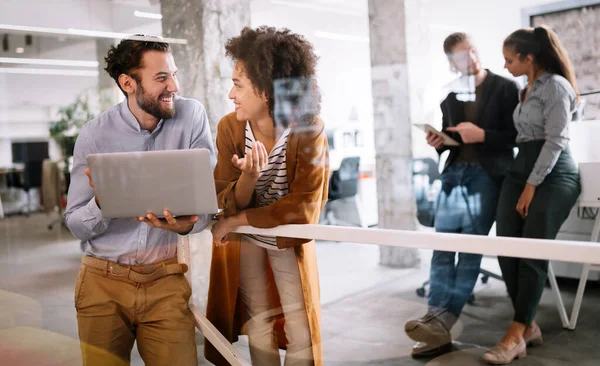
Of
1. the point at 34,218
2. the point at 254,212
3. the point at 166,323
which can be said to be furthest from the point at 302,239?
the point at 34,218

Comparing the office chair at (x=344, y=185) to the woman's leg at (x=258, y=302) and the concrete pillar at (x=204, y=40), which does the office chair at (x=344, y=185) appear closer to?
Result: the woman's leg at (x=258, y=302)

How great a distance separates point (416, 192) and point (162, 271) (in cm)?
72

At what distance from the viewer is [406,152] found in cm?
164

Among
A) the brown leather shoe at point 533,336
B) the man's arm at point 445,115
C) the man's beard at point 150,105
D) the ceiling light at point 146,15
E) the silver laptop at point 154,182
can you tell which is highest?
the ceiling light at point 146,15

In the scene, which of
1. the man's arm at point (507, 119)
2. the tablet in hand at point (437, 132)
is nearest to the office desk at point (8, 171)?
the tablet in hand at point (437, 132)

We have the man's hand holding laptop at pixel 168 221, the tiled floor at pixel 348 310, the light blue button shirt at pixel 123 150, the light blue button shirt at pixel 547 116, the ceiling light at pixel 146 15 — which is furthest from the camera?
the ceiling light at pixel 146 15

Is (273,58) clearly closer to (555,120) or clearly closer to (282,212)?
(282,212)

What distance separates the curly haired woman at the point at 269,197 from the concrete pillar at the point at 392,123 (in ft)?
0.56

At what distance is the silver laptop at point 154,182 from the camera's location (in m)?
1.49

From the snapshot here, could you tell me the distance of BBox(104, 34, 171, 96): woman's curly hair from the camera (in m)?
1.64

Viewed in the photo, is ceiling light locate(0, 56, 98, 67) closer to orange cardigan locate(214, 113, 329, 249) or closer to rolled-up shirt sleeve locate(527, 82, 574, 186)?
orange cardigan locate(214, 113, 329, 249)

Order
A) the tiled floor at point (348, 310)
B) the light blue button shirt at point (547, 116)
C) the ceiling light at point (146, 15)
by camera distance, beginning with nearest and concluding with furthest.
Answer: the light blue button shirt at point (547, 116), the tiled floor at point (348, 310), the ceiling light at point (146, 15)

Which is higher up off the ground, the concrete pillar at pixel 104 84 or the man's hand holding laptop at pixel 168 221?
the concrete pillar at pixel 104 84

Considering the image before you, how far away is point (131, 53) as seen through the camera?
165cm
